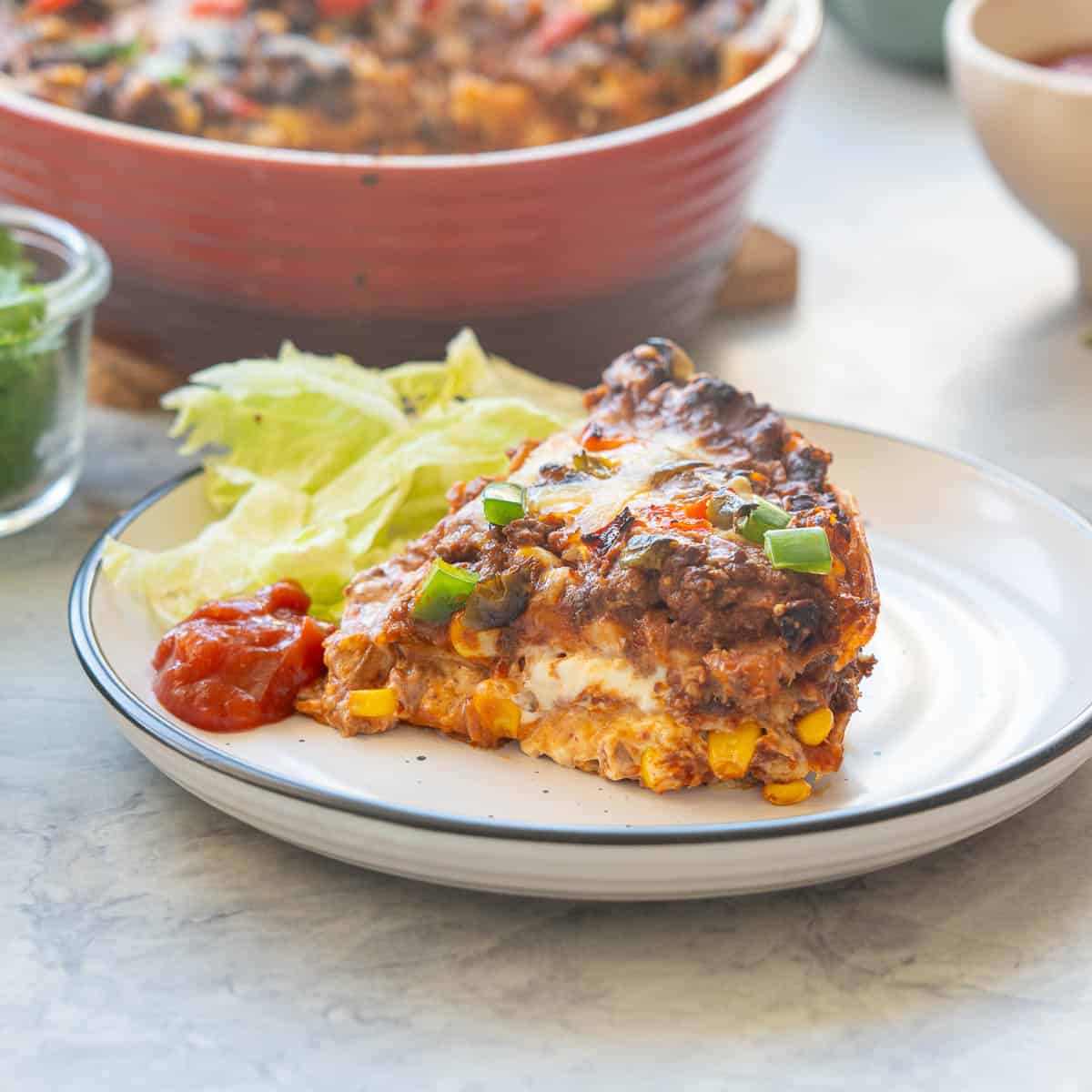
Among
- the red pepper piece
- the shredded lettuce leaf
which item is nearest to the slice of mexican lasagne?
the shredded lettuce leaf

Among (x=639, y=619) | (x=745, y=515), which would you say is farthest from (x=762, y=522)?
(x=639, y=619)

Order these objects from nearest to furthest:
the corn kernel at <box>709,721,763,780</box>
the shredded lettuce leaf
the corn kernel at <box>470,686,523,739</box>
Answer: the corn kernel at <box>709,721,763,780</box> → the corn kernel at <box>470,686,523,739</box> → the shredded lettuce leaf

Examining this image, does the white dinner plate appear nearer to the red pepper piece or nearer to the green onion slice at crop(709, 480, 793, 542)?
the green onion slice at crop(709, 480, 793, 542)

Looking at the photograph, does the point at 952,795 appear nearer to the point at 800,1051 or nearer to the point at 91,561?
the point at 800,1051

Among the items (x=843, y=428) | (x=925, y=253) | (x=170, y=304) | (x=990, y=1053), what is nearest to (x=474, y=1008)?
(x=990, y=1053)

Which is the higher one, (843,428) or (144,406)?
(843,428)

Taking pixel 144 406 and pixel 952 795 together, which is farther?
pixel 144 406
